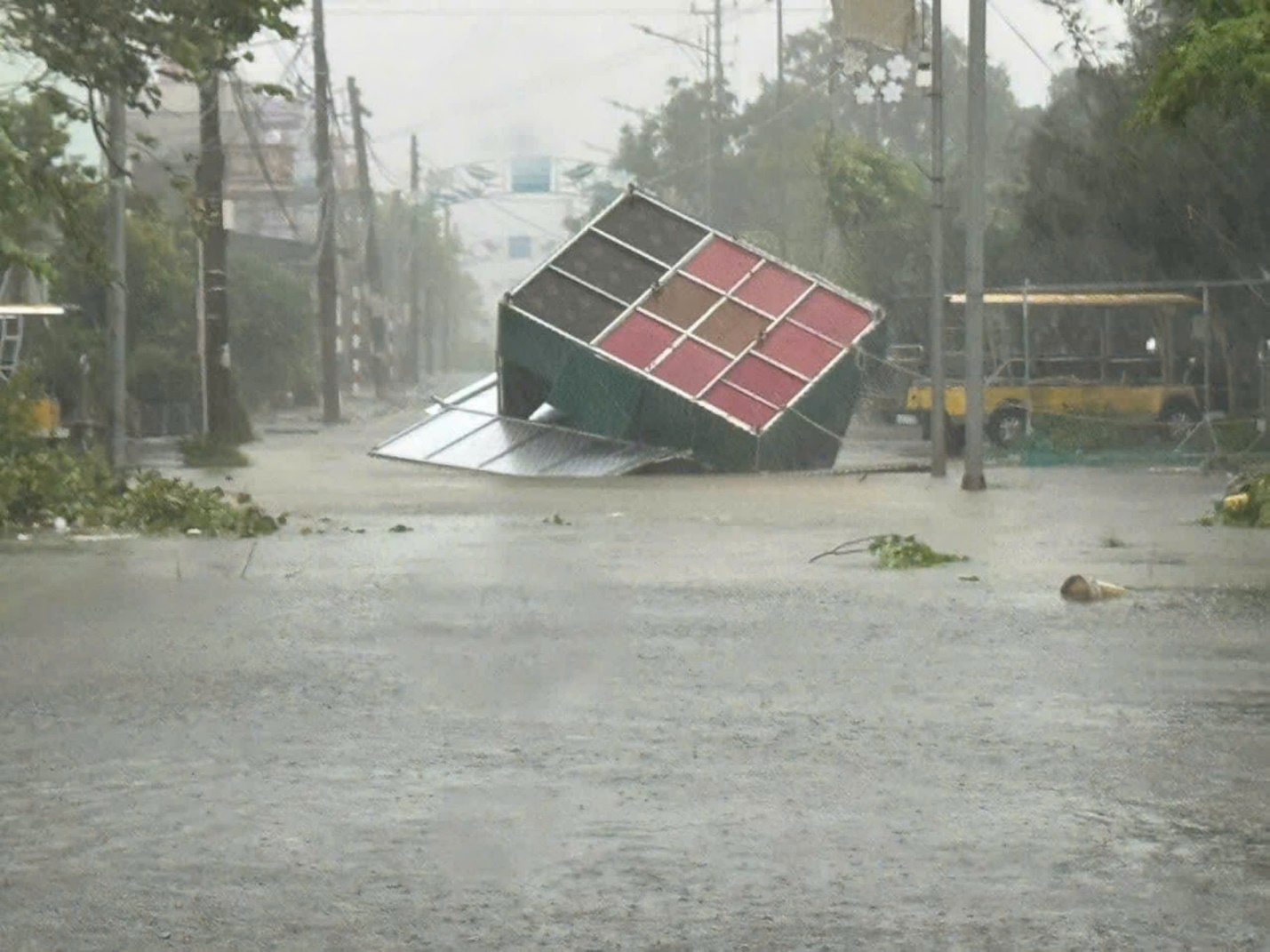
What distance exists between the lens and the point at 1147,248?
4550 centimetres

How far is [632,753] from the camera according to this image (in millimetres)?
10031

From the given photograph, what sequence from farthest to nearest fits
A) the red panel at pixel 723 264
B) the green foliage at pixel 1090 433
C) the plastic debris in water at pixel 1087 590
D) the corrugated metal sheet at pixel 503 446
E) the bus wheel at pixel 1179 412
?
the bus wheel at pixel 1179 412 → the green foliage at pixel 1090 433 → the red panel at pixel 723 264 → the corrugated metal sheet at pixel 503 446 → the plastic debris in water at pixel 1087 590

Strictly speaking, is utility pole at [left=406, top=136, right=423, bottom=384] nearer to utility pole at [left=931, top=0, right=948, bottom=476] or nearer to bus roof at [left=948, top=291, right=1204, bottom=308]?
bus roof at [left=948, top=291, right=1204, bottom=308]

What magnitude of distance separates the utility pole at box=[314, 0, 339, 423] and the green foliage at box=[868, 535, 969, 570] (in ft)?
157

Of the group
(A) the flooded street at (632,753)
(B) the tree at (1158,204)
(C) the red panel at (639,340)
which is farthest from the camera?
(B) the tree at (1158,204)

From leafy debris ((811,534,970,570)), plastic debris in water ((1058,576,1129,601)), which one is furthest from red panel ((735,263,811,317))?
plastic debris in water ((1058,576,1129,601))

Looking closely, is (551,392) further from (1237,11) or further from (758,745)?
(758,745)

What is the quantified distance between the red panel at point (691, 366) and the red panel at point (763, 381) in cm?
26

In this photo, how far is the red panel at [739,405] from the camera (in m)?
35.2

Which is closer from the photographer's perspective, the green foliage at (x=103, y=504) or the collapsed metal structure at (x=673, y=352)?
the green foliage at (x=103, y=504)

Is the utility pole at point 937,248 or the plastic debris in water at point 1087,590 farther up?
the utility pole at point 937,248

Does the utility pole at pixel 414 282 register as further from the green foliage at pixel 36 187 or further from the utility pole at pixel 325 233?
the green foliage at pixel 36 187

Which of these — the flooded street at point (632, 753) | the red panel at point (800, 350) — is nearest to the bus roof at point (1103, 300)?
the red panel at point (800, 350)

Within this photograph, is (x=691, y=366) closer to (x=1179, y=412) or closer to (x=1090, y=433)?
(x=1090, y=433)
